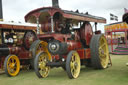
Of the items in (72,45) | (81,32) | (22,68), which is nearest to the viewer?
(72,45)

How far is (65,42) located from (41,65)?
887 mm

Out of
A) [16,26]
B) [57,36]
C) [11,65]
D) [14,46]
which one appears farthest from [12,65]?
[57,36]

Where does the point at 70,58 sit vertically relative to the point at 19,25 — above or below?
below

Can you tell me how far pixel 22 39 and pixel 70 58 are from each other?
2.94 metres

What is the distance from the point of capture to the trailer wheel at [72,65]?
412 centimetres

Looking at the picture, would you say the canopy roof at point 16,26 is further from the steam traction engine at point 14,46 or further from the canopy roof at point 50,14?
the canopy roof at point 50,14

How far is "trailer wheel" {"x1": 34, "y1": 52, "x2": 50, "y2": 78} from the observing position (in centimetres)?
449

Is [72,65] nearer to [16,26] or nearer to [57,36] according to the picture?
[57,36]

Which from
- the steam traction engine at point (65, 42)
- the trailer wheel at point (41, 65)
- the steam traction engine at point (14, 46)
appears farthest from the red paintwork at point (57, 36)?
the steam traction engine at point (14, 46)

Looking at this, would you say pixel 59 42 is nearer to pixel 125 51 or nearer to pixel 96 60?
pixel 96 60

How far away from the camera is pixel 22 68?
6902 mm

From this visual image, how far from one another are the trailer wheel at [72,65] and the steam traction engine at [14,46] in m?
2.01

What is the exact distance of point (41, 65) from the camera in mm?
4664

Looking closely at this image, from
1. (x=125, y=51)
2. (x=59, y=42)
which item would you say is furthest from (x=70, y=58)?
(x=125, y=51)
